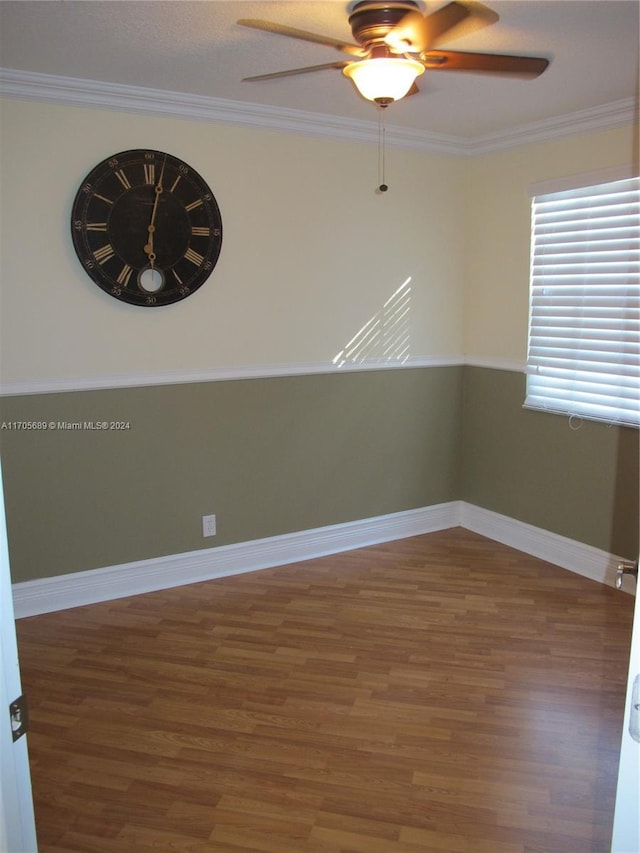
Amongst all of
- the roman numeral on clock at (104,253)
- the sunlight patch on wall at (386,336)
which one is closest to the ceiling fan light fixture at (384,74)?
the roman numeral on clock at (104,253)

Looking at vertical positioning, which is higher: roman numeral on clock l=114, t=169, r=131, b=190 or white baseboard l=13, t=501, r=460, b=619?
roman numeral on clock l=114, t=169, r=131, b=190

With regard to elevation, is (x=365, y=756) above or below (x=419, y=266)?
below

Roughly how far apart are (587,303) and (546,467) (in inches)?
37.7

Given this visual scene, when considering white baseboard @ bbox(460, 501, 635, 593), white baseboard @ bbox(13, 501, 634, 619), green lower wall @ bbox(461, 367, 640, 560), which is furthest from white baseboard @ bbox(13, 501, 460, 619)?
green lower wall @ bbox(461, 367, 640, 560)

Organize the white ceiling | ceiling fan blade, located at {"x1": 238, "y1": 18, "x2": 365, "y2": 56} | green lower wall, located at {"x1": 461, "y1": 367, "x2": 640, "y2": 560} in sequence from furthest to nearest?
green lower wall, located at {"x1": 461, "y1": 367, "x2": 640, "y2": 560} → the white ceiling → ceiling fan blade, located at {"x1": 238, "y1": 18, "x2": 365, "y2": 56}

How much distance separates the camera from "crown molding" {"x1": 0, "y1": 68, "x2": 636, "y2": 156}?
303cm

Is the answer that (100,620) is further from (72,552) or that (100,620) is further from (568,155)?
(568,155)

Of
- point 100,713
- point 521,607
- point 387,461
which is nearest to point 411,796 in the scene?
point 100,713

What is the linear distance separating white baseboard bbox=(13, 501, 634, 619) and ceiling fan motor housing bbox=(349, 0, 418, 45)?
8.24 ft

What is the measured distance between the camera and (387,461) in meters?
4.34

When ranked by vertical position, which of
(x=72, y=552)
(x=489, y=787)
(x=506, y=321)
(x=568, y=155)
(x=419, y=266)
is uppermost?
(x=568, y=155)

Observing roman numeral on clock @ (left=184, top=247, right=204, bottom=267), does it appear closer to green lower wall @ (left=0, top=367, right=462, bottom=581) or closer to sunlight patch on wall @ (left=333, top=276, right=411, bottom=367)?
green lower wall @ (left=0, top=367, right=462, bottom=581)

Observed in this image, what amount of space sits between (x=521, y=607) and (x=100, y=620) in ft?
6.82

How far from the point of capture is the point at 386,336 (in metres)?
4.21
